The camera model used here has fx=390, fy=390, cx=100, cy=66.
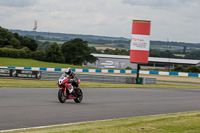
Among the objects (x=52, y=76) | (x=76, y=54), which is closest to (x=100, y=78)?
(x=52, y=76)

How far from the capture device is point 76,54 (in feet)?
354

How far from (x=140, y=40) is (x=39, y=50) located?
61473 mm

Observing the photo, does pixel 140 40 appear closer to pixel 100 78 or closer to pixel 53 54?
pixel 100 78

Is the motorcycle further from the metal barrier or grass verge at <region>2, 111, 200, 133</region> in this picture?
the metal barrier

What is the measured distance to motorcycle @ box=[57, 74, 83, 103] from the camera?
14344mm

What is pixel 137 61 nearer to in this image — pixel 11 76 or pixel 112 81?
pixel 112 81

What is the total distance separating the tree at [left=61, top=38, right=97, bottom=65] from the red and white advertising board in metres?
72.3

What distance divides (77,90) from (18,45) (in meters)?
71.6

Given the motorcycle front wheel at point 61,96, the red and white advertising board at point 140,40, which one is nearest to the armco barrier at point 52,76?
the red and white advertising board at point 140,40

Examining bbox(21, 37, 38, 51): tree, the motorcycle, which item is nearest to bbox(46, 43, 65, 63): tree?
bbox(21, 37, 38, 51): tree

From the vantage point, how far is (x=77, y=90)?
15273mm

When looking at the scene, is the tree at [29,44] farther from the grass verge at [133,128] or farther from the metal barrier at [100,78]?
the grass verge at [133,128]

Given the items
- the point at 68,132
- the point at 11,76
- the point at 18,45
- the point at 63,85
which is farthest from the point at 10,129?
the point at 18,45

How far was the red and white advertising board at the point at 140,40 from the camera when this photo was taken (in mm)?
32781
